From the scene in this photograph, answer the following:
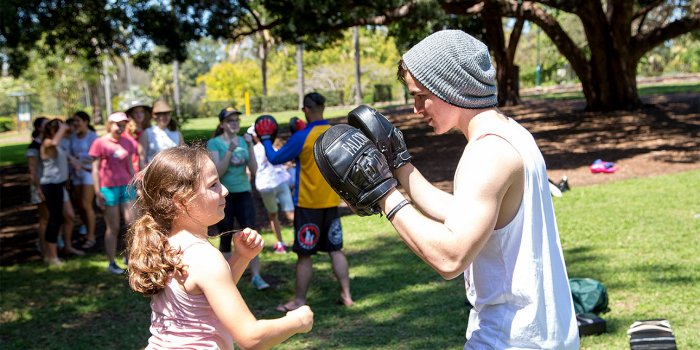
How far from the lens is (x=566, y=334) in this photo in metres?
2.37

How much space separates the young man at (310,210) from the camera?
639 centimetres

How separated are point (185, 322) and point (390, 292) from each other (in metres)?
4.48

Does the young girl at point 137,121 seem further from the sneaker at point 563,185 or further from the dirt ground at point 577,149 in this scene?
the sneaker at point 563,185

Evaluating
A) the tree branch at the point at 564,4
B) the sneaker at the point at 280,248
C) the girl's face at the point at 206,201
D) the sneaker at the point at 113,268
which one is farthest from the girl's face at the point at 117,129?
the tree branch at the point at 564,4

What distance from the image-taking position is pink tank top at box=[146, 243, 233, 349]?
2441 millimetres

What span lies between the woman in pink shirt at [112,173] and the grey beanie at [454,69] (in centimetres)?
626

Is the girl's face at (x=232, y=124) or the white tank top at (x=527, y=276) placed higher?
the girl's face at (x=232, y=124)

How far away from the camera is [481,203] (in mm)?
2154

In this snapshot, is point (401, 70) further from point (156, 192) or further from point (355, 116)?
point (156, 192)

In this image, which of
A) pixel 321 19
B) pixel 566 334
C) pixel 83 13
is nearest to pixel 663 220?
pixel 566 334

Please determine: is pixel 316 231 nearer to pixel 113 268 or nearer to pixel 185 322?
pixel 113 268

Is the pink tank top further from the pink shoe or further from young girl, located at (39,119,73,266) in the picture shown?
the pink shoe

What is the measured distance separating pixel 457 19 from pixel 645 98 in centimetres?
672

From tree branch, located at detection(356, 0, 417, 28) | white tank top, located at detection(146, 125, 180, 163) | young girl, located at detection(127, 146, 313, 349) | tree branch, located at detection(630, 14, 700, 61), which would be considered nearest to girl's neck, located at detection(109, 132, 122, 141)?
white tank top, located at detection(146, 125, 180, 163)
